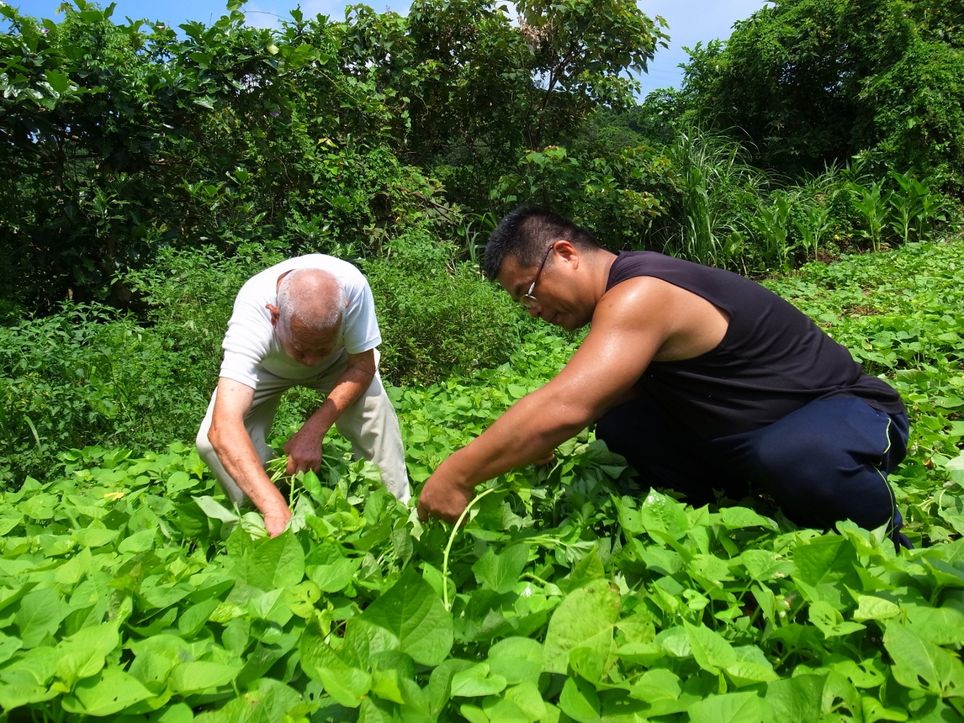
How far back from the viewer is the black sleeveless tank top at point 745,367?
2.29 meters

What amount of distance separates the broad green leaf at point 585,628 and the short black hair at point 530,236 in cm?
125

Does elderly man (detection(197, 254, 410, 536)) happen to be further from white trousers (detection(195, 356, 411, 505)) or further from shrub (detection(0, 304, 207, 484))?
shrub (detection(0, 304, 207, 484))

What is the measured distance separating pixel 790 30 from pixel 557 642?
1400 centimetres

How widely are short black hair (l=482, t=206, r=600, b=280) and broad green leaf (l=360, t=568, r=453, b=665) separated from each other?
1337 mm

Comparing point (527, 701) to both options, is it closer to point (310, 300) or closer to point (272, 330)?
point (310, 300)

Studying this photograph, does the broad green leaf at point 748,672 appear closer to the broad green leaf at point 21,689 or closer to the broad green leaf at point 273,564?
the broad green leaf at point 273,564

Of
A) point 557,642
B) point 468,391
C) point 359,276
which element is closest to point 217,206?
point 468,391

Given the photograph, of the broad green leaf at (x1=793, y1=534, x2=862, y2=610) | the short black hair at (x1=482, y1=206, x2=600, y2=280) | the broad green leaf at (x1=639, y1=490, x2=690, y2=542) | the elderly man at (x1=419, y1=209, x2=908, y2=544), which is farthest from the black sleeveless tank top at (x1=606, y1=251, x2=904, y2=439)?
the broad green leaf at (x1=793, y1=534, x2=862, y2=610)

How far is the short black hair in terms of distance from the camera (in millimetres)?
2387

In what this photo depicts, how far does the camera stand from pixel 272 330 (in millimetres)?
2916

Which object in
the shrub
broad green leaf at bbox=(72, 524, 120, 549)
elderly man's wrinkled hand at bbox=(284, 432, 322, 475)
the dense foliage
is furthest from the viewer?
the dense foliage

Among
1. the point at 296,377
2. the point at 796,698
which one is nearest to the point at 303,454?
the point at 296,377

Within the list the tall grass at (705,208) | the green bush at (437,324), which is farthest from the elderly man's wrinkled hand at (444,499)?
the tall grass at (705,208)

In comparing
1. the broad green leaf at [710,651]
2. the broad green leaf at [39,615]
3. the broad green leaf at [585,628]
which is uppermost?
the broad green leaf at [39,615]
